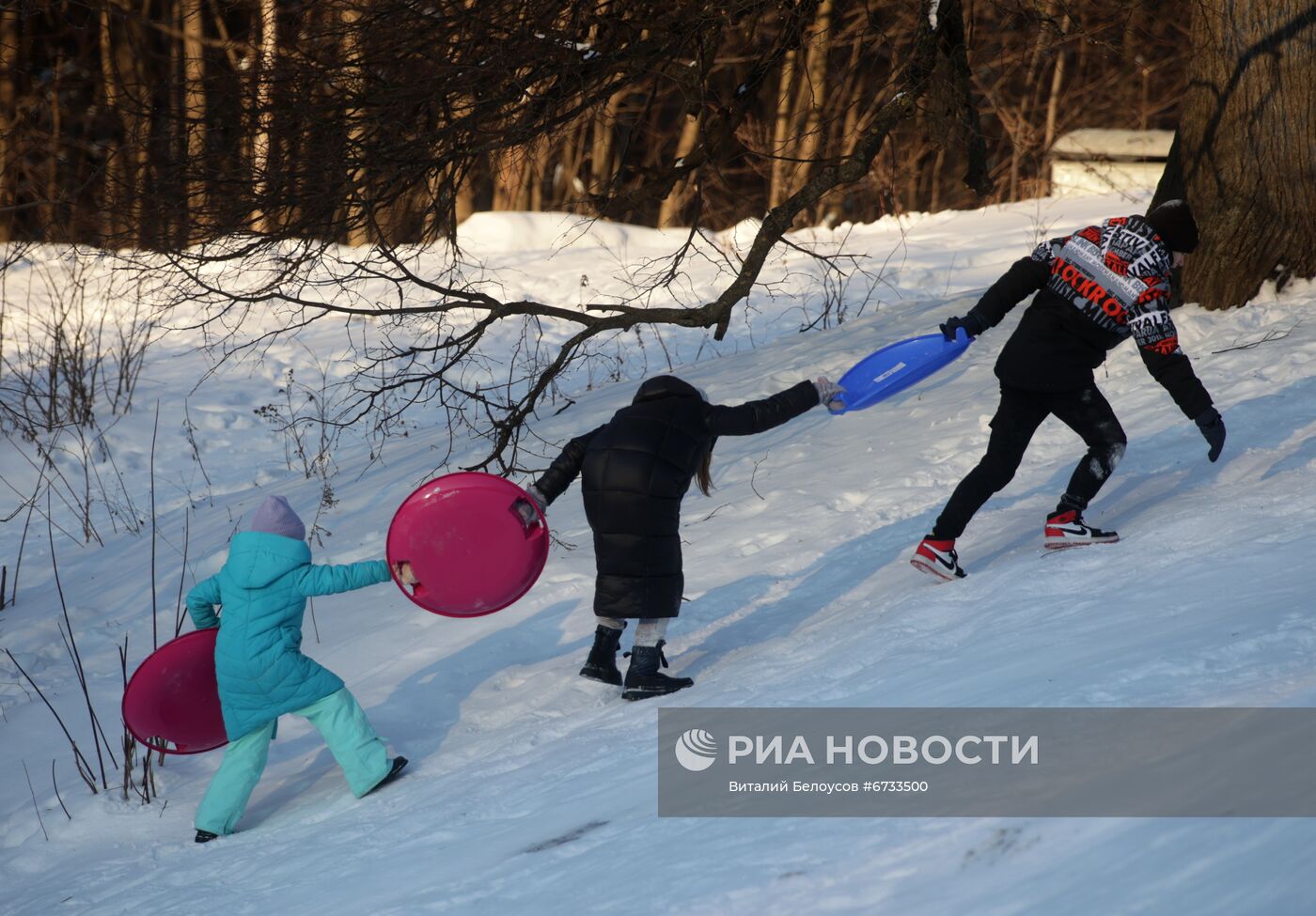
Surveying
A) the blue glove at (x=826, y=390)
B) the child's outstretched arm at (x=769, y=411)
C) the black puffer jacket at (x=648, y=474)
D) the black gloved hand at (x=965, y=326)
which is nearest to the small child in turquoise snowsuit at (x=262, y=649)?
the black puffer jacket at (x=648, y=474)

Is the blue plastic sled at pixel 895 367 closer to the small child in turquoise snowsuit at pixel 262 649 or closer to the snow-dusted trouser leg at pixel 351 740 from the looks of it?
the small child in turquoise snowsuit at pixel 262 649

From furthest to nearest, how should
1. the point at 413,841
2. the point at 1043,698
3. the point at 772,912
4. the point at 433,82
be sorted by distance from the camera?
the point at 433,82
the point at 413,841
the point at 1043,698
the point at 772,912

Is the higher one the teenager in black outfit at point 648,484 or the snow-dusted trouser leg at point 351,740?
the teenager in black outfit at point 648,484

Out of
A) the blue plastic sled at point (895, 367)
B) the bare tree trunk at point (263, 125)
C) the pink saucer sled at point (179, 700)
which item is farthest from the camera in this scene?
the bare tree trunk at point (263, 125)

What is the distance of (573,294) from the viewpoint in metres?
11.9

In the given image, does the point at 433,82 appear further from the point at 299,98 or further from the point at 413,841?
the point at 413,841

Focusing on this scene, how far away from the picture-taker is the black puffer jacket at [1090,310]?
444 centimetres

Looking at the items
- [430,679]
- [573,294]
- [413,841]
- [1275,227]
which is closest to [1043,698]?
[413,841]

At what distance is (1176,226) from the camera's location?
449cm

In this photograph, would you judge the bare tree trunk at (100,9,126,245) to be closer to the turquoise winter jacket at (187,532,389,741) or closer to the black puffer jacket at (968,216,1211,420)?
the turquoise winter jacket at (187,532,389,741)

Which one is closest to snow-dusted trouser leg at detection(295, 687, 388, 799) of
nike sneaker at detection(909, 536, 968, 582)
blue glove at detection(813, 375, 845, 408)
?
blue glove at detection(813, 375, 845, 408)

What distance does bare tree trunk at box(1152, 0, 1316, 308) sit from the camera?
7176 mm

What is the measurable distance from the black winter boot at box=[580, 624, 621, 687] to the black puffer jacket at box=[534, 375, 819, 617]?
212 millimetres

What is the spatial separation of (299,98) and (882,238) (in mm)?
8612
